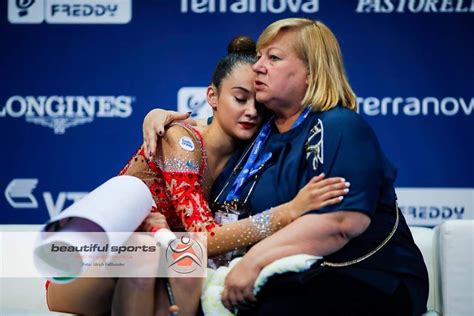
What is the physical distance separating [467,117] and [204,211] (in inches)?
78.9

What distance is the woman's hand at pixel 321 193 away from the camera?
9.62 feet

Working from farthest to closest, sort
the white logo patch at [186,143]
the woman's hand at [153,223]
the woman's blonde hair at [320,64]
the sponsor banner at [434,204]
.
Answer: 1. the sponsor banner at [434,204]
2. the white logo patch at [186,143]
3. the woman's blonde hair at [320,64]
4. the woman's hand at [153,223]

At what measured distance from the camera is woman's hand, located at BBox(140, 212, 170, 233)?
10.1ft

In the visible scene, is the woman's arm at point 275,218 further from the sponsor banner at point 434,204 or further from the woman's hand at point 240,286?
the sponsor banner at point 434,204

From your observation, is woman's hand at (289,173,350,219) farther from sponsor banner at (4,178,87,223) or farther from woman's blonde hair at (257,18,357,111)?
sponsor banner at (4,178,87,223)

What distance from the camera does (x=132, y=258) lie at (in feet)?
9.89

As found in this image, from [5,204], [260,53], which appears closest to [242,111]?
[260,53]

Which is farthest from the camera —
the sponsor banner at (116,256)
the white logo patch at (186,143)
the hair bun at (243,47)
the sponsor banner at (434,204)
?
the sponsor banner at (434,204)

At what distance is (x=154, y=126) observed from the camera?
3367mm

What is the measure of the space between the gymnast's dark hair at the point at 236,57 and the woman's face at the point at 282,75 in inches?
7.0

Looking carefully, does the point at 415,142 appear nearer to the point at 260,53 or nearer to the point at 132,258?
the point at 260,53

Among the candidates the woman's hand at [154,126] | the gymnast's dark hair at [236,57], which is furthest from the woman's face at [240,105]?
the woman's hand at [154,126]

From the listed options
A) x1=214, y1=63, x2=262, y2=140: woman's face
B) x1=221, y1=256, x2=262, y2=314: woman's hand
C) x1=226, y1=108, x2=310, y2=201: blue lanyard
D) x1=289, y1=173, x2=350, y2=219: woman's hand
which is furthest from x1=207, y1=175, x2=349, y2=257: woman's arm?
x1=214, y1=63, x2=262, y2=140: woman's face

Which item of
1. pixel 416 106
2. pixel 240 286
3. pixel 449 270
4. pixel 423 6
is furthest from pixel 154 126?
pixel 423 6
